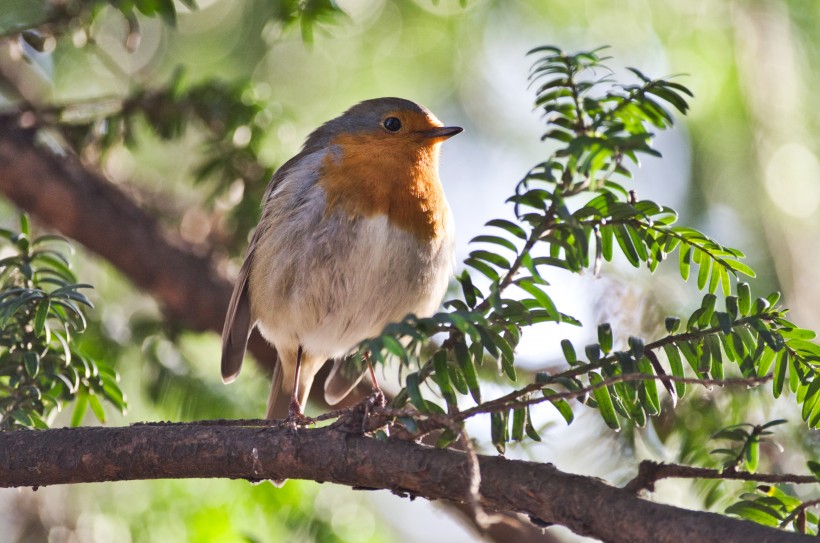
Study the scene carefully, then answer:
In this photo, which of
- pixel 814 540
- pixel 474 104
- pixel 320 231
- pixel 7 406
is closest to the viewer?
pixel 814 540

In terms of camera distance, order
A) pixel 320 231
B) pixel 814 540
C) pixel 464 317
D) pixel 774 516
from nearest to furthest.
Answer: pixel 814 540
pixel 464 317
pixel 774 516
pixel 320 231

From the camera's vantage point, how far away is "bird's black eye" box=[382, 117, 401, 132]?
371 centimetres

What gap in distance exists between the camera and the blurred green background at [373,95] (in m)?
3.45

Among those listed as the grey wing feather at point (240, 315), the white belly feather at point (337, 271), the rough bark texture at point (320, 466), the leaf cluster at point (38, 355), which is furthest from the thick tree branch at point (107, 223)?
the rough bark texture at point (320, 466)

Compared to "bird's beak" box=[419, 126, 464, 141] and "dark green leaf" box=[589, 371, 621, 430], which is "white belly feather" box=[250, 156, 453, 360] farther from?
"dark green leaf" box=[589, 371, 621, 430]

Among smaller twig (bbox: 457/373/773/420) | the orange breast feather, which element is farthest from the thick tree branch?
smaller twig (bbox: 457/373/773/420)

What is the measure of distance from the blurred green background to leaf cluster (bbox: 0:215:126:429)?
0.83 metres

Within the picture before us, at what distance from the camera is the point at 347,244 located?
128 inches

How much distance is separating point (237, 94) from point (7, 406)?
1.66 m

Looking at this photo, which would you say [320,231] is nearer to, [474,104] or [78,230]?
[78,230]

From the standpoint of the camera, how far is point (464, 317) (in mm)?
1844

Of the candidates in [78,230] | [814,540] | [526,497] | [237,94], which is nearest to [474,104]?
[237,94]

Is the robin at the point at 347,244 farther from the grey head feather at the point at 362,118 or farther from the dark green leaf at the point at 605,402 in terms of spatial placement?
the dark green leaf at the point at 605,402

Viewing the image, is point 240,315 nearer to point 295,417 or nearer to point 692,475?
point 295,417
